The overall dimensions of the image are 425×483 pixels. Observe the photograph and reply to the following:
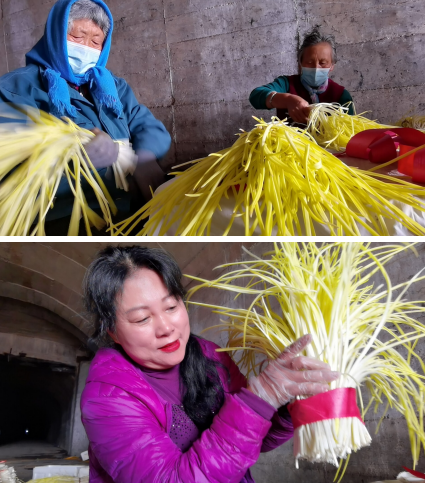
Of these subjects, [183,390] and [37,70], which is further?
[37,70]

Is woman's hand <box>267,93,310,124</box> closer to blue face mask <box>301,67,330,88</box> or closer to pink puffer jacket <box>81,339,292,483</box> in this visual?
blue face mask <box>301,67,330,88</box>

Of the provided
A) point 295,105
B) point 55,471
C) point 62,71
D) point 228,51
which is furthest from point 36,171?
point 228,51

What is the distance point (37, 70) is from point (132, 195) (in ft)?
1.52

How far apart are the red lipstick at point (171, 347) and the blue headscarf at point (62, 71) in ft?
2.24

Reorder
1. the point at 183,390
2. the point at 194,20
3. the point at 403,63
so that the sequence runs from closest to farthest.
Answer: the point at 183,390 → the point at 403,63 → the point at 194,20

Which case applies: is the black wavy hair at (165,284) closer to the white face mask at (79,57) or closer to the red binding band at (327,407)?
the red binding band at (327,407)

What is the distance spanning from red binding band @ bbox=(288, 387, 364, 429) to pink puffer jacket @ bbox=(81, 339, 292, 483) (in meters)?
0.06

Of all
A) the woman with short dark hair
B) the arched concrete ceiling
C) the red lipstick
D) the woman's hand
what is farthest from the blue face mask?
the red lipstick

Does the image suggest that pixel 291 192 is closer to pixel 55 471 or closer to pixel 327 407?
pixel 327 407

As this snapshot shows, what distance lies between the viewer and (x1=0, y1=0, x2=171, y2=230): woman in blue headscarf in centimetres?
111

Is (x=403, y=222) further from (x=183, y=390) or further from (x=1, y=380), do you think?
(x=1, y=380)

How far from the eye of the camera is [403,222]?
25.2 inches

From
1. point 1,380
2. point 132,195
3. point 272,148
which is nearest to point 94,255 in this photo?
point 132,195

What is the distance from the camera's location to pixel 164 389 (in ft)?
2.58
